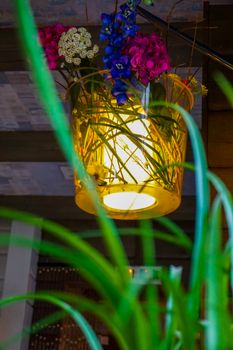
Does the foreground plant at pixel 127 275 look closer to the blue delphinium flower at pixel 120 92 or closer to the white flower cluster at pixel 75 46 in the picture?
the blue delphinium flower at pixel 120 92

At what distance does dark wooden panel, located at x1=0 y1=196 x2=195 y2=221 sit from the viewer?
5020mm

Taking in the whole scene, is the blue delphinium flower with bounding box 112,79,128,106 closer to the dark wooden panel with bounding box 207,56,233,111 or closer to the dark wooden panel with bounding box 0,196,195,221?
the dark wooden panel with bounding box 207,56,233,111

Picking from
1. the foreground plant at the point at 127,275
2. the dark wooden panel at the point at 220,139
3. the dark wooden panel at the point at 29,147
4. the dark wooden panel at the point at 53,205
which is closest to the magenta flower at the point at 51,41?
the foreground plant at the point at 127,275

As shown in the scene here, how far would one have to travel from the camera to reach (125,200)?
1.03 meters

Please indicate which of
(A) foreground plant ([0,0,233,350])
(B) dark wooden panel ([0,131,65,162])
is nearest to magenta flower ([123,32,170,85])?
(A) foreground plant ([0,0,233,350])

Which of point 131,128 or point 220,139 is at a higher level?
point 220,139

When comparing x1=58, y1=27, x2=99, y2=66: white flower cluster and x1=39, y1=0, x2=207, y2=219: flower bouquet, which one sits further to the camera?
x1=58, y1=27, x2=99, y2=66: white flower cluster

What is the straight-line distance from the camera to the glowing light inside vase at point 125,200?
3.34ft

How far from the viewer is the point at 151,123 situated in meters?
1.01

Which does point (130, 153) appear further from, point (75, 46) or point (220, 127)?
point (220, 127)

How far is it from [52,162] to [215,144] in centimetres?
232

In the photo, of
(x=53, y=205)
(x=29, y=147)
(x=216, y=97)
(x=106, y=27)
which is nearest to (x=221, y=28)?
(x=216, y=97)

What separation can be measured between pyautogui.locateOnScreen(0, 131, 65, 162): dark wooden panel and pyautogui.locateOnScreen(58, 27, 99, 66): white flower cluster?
282 centimetres

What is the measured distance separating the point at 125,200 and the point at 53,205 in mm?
4113
